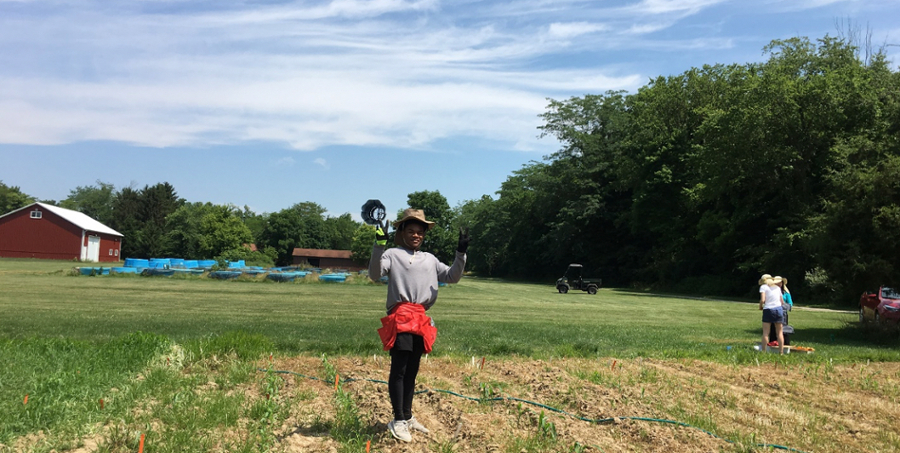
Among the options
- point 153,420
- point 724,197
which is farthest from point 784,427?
point 724,197

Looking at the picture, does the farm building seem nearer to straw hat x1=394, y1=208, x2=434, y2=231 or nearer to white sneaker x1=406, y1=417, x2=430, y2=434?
straw hat x1=394, y1=208, x2=434, y2=231

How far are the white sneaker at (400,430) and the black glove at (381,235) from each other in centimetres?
146

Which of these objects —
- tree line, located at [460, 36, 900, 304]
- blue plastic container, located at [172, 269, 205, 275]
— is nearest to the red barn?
blue plastic container, located at [172, 269, 205, 275]

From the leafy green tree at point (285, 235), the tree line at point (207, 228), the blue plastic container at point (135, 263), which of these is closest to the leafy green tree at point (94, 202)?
the tree line at point (207, 228)

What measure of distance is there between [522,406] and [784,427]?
2422 millimetres

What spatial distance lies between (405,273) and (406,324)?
0.46 m

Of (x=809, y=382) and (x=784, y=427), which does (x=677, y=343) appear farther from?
(x=784, y=427)

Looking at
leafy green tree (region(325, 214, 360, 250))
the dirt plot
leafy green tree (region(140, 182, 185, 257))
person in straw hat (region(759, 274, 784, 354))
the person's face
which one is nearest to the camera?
the dirt plot

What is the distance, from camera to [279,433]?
5.41 metres

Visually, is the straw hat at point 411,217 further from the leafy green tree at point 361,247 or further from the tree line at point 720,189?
the leafy green tree at point 361,247

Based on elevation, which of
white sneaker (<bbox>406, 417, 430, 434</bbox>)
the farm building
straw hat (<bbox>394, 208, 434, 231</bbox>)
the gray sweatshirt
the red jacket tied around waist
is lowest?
the farm building

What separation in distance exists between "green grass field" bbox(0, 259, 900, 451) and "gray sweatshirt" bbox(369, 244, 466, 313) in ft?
5.01

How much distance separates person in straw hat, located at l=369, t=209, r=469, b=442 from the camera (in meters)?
5.35

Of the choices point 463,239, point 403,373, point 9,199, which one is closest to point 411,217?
point 463,239
